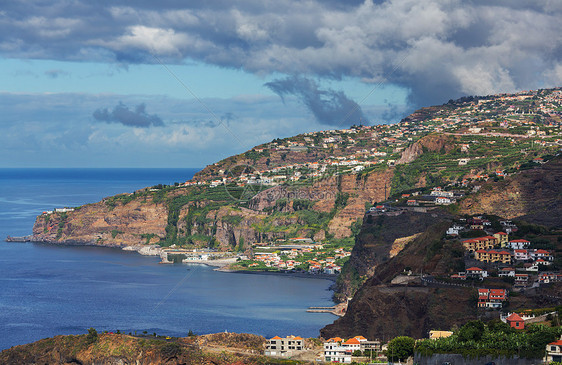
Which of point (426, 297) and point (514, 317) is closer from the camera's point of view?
point (514, 317)

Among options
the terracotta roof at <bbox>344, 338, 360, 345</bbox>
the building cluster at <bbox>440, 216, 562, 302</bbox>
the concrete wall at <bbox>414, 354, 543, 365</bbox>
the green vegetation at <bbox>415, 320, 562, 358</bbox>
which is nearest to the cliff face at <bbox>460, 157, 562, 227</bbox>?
the building cluster at <bbox>440, 216, 562, 302</bbox>

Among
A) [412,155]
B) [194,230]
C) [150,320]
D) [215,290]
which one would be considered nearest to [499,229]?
[150,320]

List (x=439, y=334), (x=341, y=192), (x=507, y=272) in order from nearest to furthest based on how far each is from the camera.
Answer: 1. (x=439, y=334)
2. (x=507, y=272)
3. (x=341, y=192)

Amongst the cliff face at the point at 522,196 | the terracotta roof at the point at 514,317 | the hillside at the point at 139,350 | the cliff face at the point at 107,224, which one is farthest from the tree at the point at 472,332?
the cliff face at the point at 107,224

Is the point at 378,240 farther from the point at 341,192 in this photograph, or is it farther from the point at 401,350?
the point at 341,192

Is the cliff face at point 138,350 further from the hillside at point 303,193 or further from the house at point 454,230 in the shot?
the hillside at point 303,193

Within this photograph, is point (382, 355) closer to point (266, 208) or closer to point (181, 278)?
point (181, 278)

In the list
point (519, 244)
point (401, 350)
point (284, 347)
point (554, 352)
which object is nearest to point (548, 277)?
point (519, 244)
